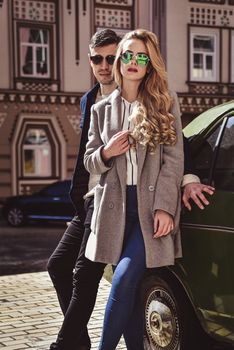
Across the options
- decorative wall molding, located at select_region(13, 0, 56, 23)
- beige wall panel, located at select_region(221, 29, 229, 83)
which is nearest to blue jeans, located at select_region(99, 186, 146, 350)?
decorative wall molding, located at select_region(13, 0, 56, 23)

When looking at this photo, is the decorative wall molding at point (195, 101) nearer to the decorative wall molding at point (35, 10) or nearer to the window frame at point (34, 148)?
the window frame at point (34, 148)

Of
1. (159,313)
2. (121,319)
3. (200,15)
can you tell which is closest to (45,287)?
(159,313)

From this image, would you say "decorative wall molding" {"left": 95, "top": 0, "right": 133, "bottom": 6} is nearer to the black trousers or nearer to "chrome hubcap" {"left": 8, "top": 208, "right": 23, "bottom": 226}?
"chrome hubcap" {"left": 8, "top": 208, "right": 23, "bottom": 226}

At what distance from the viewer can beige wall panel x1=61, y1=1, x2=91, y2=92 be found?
70.6 ft

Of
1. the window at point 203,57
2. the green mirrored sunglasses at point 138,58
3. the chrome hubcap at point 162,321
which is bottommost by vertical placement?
the chrome hubcap at point 162,321

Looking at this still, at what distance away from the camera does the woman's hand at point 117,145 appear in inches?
122

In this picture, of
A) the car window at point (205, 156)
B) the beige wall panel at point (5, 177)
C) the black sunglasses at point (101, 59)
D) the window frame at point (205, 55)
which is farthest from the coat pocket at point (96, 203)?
the window frame at point (205, 55)

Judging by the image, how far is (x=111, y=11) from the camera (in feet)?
73.5

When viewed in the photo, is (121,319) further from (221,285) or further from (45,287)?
(45,287)

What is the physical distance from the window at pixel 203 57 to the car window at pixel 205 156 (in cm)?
2021

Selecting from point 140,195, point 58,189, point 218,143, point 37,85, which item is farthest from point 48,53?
point 140,195

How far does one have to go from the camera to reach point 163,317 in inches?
147

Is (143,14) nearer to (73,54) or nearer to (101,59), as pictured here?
(73,54)

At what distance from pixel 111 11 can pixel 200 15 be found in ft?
11.9
